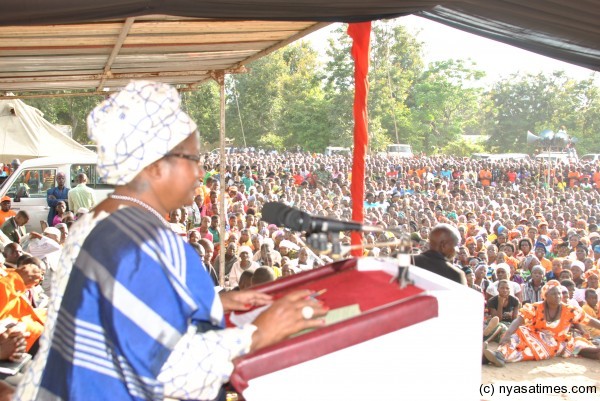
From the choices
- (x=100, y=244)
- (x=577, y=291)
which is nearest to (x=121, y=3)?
(x=100, y=244)

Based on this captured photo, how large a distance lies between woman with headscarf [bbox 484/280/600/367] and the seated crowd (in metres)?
0.01

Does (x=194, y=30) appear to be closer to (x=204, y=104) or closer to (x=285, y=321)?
(x=285, y=321)

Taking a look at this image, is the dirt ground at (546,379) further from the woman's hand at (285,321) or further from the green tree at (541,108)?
the green tree at (541,108)

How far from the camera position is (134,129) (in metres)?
1.27

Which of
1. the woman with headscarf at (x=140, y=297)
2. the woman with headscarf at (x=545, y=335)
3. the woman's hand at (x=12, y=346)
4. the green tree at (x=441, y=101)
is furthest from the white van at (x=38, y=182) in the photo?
the green tree at (x=441, y=101)

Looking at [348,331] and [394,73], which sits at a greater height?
[394,73]

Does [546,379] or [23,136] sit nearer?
[546,379]

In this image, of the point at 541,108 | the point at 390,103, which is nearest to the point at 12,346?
the point at 390,103

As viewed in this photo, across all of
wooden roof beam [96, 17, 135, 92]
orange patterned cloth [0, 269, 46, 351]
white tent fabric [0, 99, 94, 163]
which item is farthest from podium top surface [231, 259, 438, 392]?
white tent fabric [0, 99, 94, 163]

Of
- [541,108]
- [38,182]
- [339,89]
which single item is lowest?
[38,182]

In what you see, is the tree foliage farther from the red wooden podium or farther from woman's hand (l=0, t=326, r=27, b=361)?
the red wooden podium

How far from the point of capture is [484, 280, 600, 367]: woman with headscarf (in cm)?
584

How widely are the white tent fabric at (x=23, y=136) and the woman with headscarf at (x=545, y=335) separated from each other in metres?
9.15

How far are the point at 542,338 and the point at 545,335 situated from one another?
7 centimetres
